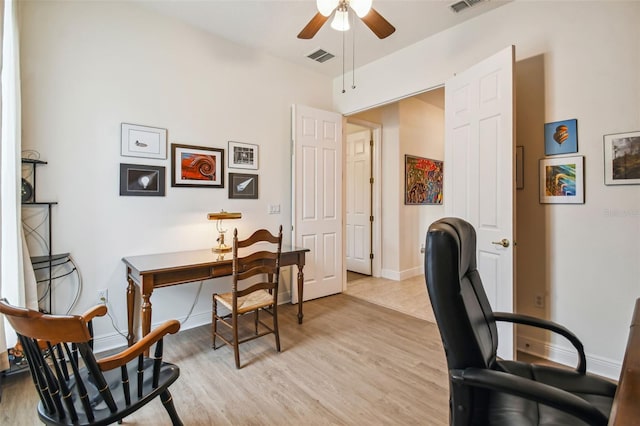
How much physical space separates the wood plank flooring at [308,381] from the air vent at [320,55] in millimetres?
2948

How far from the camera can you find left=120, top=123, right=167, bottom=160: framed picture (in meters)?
2.54

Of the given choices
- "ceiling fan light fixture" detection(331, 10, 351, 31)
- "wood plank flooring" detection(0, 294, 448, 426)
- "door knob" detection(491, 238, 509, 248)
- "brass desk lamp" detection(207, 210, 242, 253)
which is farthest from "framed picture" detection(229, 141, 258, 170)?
"door knob" detection(491, 238, 509, 248)

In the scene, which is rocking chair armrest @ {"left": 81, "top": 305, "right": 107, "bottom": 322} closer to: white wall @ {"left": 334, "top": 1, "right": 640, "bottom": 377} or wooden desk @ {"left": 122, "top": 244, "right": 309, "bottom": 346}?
wooden desk @ {"left": 122, "top": 244, "right": 309, "bottom": 346}

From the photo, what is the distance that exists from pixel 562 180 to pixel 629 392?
2.01 metres

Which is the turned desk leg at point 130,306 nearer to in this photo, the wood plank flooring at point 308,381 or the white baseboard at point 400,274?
the wood plank flooring at point 308,381

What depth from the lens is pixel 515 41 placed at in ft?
8.11

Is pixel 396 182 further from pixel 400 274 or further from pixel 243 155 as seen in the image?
pixel 243 155

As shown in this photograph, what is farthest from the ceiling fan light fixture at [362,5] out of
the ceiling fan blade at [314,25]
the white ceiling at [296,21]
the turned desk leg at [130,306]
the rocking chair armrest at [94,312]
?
the turned desk leg at [130,306]

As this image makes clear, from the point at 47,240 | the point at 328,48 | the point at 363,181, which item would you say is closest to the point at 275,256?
A: the point at 47,240

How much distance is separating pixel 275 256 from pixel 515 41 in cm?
264

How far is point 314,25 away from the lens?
2.17m

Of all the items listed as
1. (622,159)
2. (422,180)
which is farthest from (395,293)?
(622,159)

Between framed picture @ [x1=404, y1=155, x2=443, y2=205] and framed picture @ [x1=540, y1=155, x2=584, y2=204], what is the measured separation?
2376 mm

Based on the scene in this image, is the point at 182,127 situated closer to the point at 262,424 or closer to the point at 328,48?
the point at 328,48
